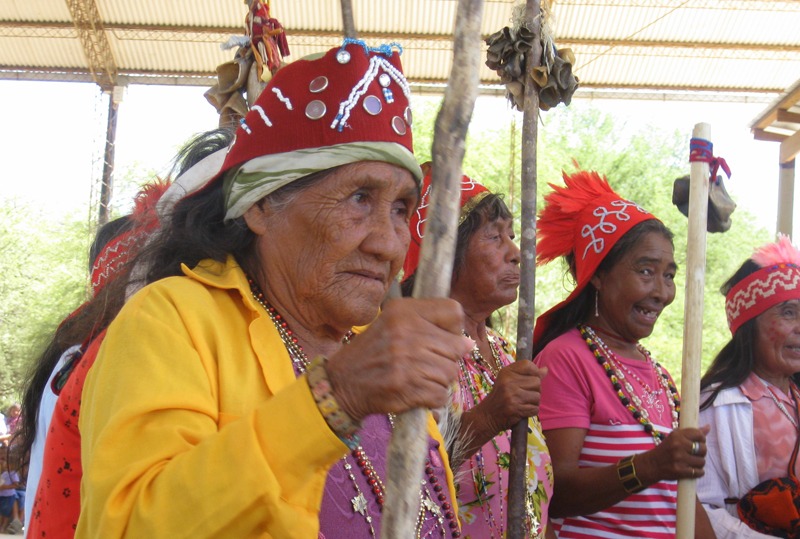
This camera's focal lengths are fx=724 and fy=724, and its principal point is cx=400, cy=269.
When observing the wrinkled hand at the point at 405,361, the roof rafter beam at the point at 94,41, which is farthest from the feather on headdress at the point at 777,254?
the roof rafter beam at the point at 94,41

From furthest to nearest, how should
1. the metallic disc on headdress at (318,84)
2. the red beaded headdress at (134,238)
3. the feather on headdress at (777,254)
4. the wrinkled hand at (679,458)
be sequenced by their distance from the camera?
the feather on headdress at (777,254) < the wrinkled hand at (679,458) < the red beaded headdress at (134,238) < the metallic disc on headdress at (318,84)

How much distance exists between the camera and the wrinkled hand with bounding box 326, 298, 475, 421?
1076 millimetres

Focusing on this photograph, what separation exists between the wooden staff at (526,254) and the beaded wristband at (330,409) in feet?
3.39

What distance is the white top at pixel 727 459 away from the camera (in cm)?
304

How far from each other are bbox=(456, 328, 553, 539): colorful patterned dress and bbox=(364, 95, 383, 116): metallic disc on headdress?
1.12m

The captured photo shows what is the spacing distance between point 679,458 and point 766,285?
1658 millimetres

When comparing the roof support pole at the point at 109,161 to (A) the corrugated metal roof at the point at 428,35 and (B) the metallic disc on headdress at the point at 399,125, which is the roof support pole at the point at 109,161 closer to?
(A) the corrugated metal roof at the point at 428,35

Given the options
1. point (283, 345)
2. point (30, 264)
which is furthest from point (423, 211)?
point (30, 264)

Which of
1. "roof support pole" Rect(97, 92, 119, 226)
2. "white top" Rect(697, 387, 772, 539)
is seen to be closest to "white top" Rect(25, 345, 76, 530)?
"white top" Rect(697, 387, 772, 539)

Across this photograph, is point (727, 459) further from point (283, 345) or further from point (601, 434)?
point (283, 345)

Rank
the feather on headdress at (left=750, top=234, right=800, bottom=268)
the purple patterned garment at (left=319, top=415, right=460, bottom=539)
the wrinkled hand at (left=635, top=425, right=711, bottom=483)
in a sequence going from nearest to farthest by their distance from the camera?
the purple patterned garment at (left=319, top=415, right=460, bottom=539), the wrinkled hand at (left=635, top=425, right=711, bottom=483), the feather on headdress at (left=750, top=234, right=800, bottom=268)

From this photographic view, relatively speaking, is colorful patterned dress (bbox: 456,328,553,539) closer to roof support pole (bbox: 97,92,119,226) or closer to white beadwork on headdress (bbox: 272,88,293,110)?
white beadwork on headdress (bbox: 272,88,293,110)

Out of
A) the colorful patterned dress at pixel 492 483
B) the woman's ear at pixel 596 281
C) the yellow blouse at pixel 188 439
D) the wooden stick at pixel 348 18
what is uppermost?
the woman's ear at pixel 596 281

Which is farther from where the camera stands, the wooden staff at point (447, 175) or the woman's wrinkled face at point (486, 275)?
the woman's wrinkled face at point (486, 275)
